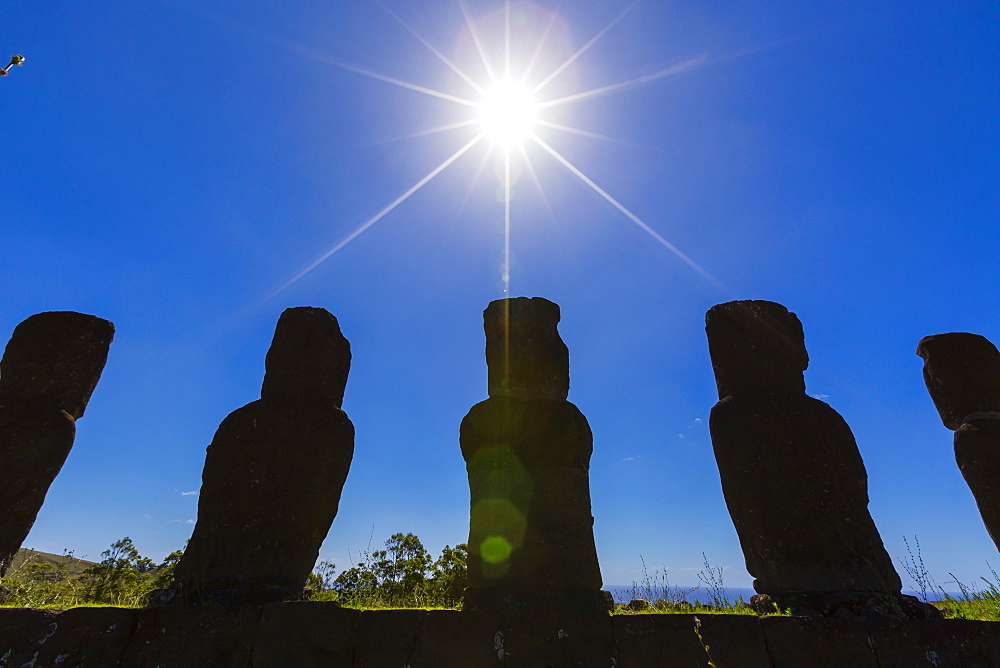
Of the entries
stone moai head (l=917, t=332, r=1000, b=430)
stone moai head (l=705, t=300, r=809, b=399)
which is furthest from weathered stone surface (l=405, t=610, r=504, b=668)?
stone moai head (l=917, t=332, r=1000, b=430)

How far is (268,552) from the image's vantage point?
5129mm

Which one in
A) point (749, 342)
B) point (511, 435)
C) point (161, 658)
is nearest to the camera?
point (161, 658)

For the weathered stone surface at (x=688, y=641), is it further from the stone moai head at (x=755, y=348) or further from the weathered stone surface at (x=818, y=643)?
the stone moai head at (x=755, y=348)

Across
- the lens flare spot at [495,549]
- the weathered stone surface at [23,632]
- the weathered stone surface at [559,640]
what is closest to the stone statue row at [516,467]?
the lens flare spot at [495,549]

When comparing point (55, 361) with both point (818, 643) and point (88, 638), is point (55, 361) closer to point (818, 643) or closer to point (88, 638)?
point (88, 638)

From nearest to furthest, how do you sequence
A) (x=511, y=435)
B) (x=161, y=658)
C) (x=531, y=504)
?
(x=161, y=658) → (x=531, y=504) → (x=511, y=435)

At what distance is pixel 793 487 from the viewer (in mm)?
5406

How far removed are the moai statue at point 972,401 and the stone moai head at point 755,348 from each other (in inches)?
107

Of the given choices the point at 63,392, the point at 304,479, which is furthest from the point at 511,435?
the point at 63,392

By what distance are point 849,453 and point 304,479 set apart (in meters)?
5.47

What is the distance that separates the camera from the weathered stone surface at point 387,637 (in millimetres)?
4387

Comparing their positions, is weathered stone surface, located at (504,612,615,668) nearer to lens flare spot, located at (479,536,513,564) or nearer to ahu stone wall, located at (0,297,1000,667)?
ahu stone wall, located at (0,297,1000,667)

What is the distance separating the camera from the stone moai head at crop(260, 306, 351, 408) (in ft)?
19.9

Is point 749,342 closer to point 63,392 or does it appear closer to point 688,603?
point 688,603
